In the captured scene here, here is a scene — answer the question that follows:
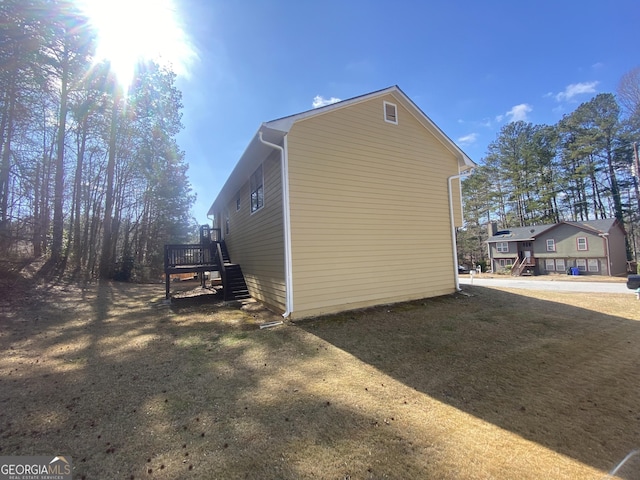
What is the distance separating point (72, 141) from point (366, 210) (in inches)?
628

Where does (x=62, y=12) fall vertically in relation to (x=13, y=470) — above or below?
above

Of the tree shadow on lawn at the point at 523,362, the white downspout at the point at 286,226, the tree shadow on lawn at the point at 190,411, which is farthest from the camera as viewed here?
the white downspout at the point at 286,226

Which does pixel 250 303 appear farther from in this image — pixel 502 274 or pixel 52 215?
pixel 502 274

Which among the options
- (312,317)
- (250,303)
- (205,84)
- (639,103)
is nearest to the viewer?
(312,317)

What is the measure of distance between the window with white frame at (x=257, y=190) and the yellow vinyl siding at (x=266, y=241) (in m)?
0.26

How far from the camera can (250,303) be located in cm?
901

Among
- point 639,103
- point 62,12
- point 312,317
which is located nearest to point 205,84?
point 62,12

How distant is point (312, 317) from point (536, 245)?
3000 cm

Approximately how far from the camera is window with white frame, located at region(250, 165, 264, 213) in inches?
346

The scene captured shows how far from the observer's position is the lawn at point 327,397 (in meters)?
2.29

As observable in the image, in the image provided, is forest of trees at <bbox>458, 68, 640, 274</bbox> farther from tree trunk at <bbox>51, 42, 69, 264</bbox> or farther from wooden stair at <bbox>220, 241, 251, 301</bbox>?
tree trunk at <bbox>51, 42, 69, 264</bbox>

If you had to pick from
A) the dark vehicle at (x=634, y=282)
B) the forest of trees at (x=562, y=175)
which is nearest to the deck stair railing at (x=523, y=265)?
the forest of trees at (x=562, y=175)

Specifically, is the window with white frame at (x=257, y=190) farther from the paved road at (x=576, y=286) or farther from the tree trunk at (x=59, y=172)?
the paved road at (x=576, y=286)

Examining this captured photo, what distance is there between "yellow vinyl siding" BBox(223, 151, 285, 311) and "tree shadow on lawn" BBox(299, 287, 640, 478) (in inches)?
67.0
